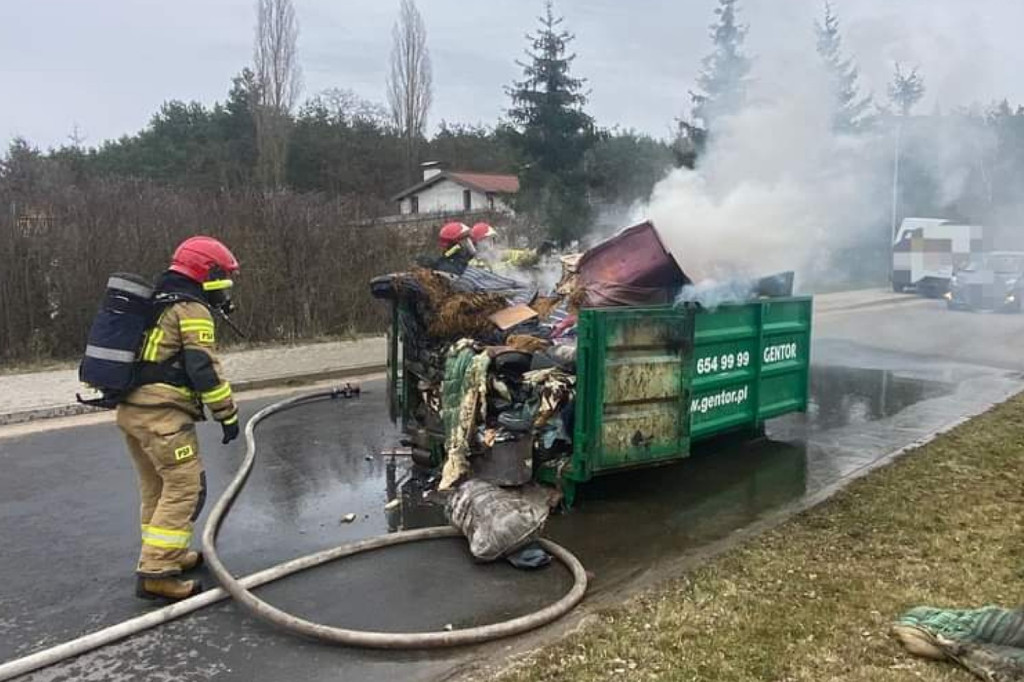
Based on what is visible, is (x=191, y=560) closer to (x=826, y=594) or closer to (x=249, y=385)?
(x=826, y=594)

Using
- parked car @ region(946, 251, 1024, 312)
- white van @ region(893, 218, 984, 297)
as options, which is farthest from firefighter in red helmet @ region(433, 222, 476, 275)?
parked car @ region(946, 251, 1024, 312)

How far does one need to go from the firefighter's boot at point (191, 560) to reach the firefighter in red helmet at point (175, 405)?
15 cm

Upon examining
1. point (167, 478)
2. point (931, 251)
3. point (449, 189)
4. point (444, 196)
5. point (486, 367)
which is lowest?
point (167, 478)

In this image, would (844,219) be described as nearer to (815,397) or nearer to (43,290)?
(815,397)

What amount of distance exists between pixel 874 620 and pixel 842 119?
19.1ft

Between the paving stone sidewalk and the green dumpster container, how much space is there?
4.83 meters

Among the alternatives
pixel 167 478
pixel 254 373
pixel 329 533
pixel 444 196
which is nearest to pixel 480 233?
pixel 329 533

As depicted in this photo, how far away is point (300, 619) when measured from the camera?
4.01m

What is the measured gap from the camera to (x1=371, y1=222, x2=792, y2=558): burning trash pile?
547 cm

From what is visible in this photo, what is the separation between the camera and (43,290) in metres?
12.8

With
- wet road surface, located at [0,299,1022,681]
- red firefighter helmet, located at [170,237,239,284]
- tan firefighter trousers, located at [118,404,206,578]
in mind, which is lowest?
wet road surface, located at [0,299,1022,681]

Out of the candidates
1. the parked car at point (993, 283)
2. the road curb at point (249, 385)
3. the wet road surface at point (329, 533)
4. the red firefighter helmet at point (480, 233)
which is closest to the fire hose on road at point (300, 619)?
the wet road surface at point (329, 533)

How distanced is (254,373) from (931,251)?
873 inches

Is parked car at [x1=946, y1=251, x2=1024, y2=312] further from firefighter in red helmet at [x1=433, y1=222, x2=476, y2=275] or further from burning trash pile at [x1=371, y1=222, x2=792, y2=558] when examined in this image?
firefighter in red helmet at [x1=433, y1=222, x2=476, y2=275]
